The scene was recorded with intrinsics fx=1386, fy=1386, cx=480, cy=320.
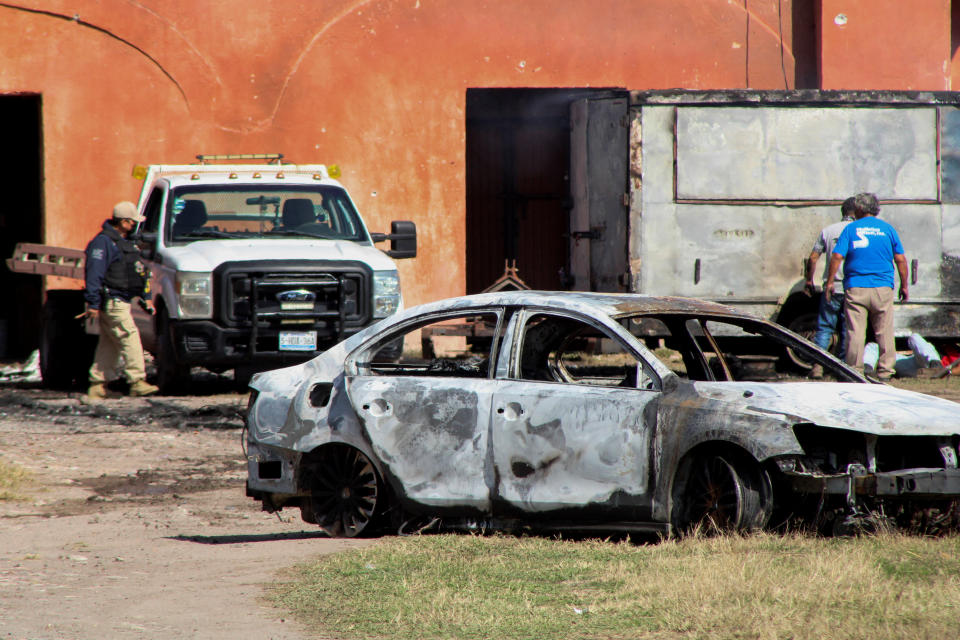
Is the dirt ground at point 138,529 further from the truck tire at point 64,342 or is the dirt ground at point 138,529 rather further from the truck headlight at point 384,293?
the truck headlight at point 384,293

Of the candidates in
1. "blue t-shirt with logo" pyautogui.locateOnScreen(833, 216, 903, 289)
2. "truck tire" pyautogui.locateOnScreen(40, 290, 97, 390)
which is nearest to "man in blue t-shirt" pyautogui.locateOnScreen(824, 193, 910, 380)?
"blue t-shirt with logo" pyautogui.locateOnScreen(833, 216, 903, 289)

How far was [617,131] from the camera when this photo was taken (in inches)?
580

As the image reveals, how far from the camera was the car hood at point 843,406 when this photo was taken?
6137 mm

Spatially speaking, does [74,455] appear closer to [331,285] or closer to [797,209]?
[331,285]

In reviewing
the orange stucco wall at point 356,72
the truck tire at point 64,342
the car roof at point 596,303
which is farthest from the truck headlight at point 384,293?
the car roof at point 596,303

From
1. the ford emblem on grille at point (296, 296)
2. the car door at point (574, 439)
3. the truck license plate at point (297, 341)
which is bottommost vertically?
the car door at point (574, 439)

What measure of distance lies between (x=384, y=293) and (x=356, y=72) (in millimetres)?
5718

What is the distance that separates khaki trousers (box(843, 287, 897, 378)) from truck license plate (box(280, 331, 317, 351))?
502 cm

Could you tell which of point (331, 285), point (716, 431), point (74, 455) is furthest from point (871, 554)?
point (331, 285)

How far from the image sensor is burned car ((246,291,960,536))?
6.20 meters

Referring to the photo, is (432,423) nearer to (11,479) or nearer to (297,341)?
(11,479)

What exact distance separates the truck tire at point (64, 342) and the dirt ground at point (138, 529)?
39.0 inches

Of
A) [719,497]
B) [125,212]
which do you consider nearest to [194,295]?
[125,212]

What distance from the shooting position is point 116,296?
13555 millimetres
